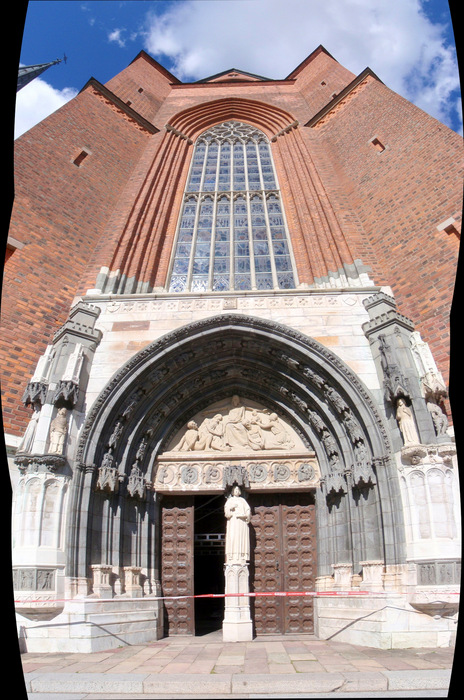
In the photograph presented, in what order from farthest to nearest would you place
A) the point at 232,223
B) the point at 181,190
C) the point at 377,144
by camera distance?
the point at 181,190
the point at 377,144
the point at 232,223

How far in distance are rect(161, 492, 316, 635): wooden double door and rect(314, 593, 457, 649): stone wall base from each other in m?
1.21

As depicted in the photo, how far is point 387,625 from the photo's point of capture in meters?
7.00

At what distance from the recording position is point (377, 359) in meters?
8.99

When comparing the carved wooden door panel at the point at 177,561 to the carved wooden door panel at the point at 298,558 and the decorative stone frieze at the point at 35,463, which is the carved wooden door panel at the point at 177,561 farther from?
the decorative stone frieze at the point at 35,463

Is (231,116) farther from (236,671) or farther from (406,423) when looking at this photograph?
(236,671)

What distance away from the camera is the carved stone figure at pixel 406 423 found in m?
7.78

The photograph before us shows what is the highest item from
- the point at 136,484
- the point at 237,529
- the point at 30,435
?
the point at 30,435

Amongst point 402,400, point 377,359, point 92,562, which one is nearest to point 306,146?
point 377,359

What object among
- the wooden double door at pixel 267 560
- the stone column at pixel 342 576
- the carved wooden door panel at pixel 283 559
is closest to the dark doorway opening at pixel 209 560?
the wooden double door at pixel 267 560

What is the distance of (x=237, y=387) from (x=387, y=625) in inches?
212

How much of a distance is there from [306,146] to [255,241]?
501 centimetres

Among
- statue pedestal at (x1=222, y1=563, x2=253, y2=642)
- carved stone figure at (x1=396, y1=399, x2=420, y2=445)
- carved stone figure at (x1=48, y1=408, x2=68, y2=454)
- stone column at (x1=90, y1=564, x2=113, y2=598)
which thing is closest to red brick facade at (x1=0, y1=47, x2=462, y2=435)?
carved stone figure at (x1=48, y1=408, x2=68, y2=454)

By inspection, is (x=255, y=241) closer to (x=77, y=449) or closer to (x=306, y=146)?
(x=306, y=146)

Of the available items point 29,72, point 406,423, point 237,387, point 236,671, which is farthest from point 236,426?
point 29,72
